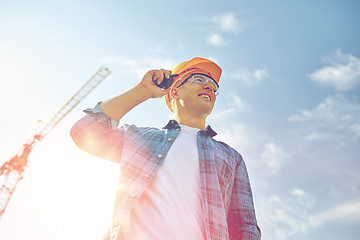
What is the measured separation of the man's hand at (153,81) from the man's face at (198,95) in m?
0.80

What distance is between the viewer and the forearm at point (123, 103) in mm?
3016

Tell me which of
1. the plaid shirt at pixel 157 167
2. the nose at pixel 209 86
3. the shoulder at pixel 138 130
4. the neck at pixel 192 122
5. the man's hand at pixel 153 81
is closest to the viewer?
the plaid shirt at pixel 157 167

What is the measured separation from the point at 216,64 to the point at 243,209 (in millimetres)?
2173

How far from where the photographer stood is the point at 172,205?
8.77ft

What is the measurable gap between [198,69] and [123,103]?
1591 millimetres

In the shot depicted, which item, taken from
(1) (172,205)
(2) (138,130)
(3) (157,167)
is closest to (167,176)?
(3) (157,167)

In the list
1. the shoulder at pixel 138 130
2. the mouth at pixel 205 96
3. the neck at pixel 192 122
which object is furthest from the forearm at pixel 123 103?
the mouth at pixel 205 96

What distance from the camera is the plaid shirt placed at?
8.75 feet

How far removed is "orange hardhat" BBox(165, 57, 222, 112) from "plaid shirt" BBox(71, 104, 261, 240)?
1.02 m

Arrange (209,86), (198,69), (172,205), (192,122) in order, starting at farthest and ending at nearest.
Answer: (198,69) → (209,86) → (192,122) → (172,205)

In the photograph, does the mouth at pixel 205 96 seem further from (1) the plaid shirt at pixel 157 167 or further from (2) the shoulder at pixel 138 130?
(2) the shoulder at pixel 138 130

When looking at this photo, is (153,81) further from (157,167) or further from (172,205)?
(172,205)

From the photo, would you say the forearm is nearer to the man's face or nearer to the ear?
the man's face

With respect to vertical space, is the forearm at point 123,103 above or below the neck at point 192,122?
below
